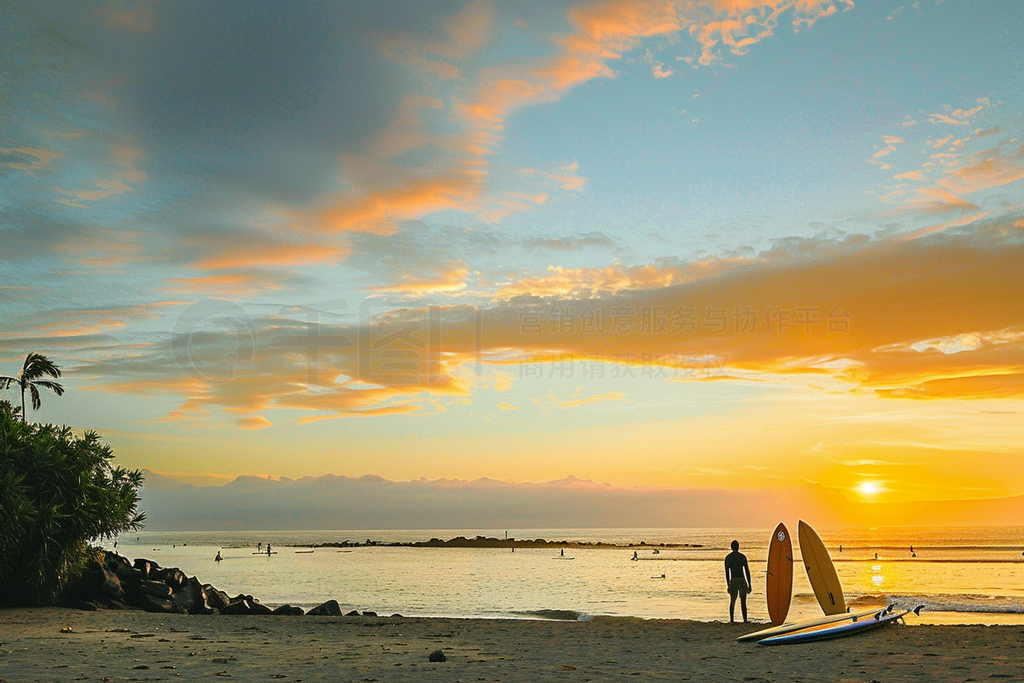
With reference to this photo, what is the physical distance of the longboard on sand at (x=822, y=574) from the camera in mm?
17531

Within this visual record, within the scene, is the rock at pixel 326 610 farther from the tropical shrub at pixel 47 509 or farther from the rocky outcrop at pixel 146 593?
the tropical shrub at pixel 47 509

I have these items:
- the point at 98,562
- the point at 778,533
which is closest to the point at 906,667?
the point at 778,533

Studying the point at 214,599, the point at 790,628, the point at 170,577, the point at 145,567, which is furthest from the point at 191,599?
the point at 790,628

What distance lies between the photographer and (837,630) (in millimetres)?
14180

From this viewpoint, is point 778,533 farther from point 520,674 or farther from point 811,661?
point 520,674

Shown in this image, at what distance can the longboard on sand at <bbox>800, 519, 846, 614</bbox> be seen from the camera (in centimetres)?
1753

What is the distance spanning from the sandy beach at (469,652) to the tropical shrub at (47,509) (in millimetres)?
2123

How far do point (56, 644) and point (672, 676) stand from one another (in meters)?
10.8

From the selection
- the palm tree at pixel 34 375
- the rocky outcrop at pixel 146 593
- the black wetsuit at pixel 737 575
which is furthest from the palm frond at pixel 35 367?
the black wetsuit at pixel 737 575

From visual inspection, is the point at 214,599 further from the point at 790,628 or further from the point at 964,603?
the point at 964,603

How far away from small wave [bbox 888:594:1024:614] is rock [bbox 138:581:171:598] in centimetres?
2819

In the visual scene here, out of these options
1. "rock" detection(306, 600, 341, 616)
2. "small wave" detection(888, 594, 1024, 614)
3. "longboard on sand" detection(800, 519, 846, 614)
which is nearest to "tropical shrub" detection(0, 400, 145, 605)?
"rock" detection(306, 600, 341, 616)

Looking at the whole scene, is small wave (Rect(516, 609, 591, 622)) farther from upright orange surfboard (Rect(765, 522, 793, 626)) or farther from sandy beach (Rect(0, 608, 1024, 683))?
upright orange surfboard (Rect(765, 522, 793, 626))

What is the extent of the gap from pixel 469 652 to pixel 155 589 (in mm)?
14309
